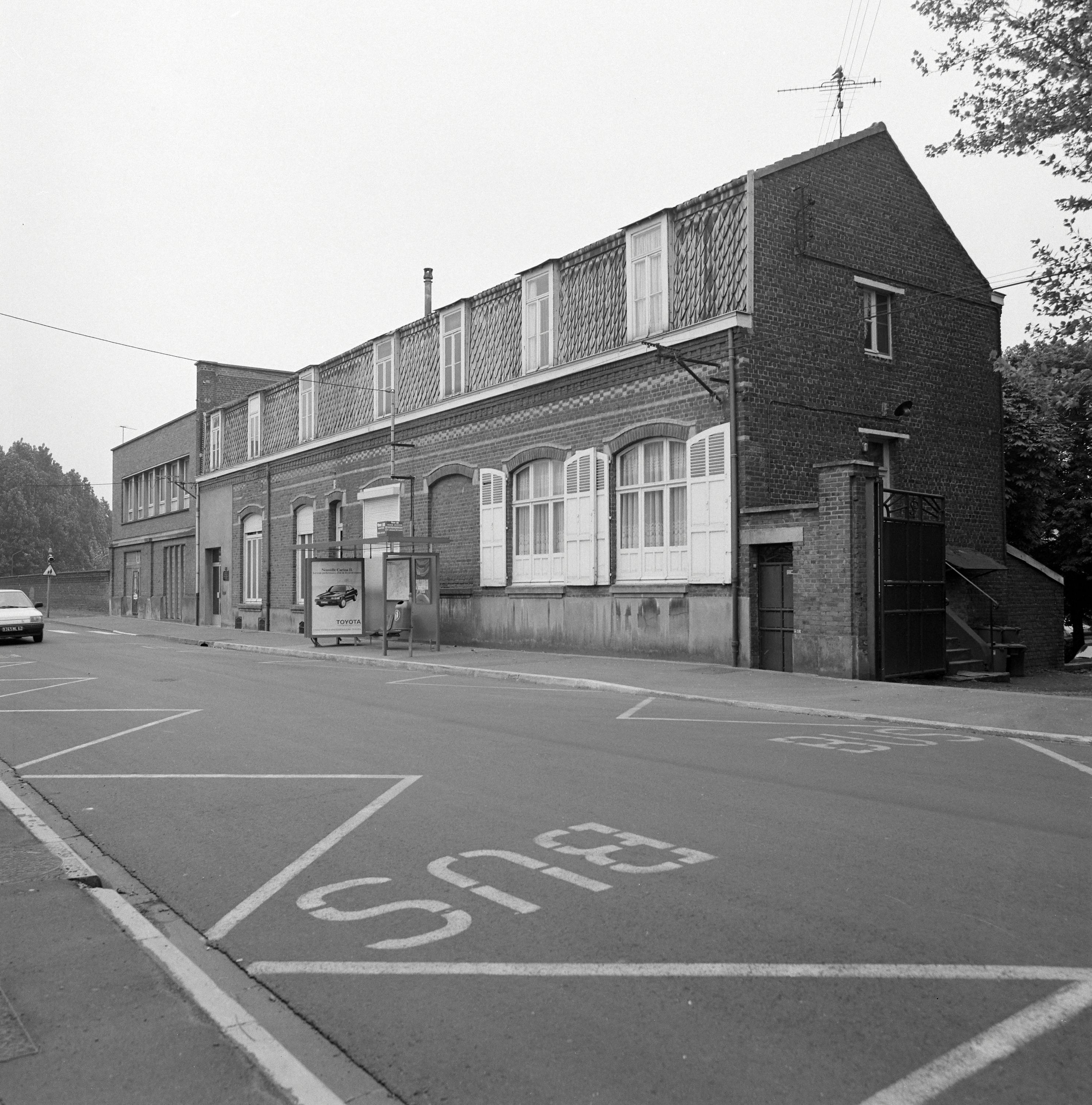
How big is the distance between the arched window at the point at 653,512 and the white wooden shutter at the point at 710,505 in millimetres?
362

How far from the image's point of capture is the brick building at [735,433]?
1748 centimetres

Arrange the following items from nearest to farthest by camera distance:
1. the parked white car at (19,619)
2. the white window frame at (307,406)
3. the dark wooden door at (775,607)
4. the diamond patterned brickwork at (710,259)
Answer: the dark wooden door at (775,607) < the diamond patterned brickwork at (710,259) < the parked white car at (19,619) < the white window frame at (307,406)

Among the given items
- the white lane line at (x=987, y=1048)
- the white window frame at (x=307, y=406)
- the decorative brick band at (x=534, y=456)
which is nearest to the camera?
the white lane line at (x=987, y=1048)

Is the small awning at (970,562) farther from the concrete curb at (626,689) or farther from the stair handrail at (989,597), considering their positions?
the concrete curb at (626,689)

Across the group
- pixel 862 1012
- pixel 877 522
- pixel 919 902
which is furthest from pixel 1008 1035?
pixel 877 522

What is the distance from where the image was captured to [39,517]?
9281cm

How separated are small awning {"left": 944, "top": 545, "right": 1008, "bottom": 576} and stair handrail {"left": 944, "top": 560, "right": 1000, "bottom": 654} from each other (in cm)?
5

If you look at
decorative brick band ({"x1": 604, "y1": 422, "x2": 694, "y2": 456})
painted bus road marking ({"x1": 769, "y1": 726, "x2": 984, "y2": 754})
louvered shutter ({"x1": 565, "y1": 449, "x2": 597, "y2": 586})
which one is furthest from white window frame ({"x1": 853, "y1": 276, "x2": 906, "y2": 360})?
painted bus road marking ({"x1": 769, "y1": 726, "x2": 984, "y2": 754})

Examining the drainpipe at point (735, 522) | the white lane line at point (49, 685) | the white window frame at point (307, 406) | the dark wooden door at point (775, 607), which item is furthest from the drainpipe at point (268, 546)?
the dark wooden door at point (775, 607)

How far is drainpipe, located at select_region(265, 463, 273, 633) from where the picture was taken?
35.2 m

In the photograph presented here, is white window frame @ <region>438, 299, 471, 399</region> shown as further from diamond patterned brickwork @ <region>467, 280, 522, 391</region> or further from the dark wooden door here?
the dark wooden door

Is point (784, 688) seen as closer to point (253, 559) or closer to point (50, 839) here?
point (50, 839)

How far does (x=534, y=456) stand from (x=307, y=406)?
1313cm

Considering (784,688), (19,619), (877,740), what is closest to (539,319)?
(784,688)
